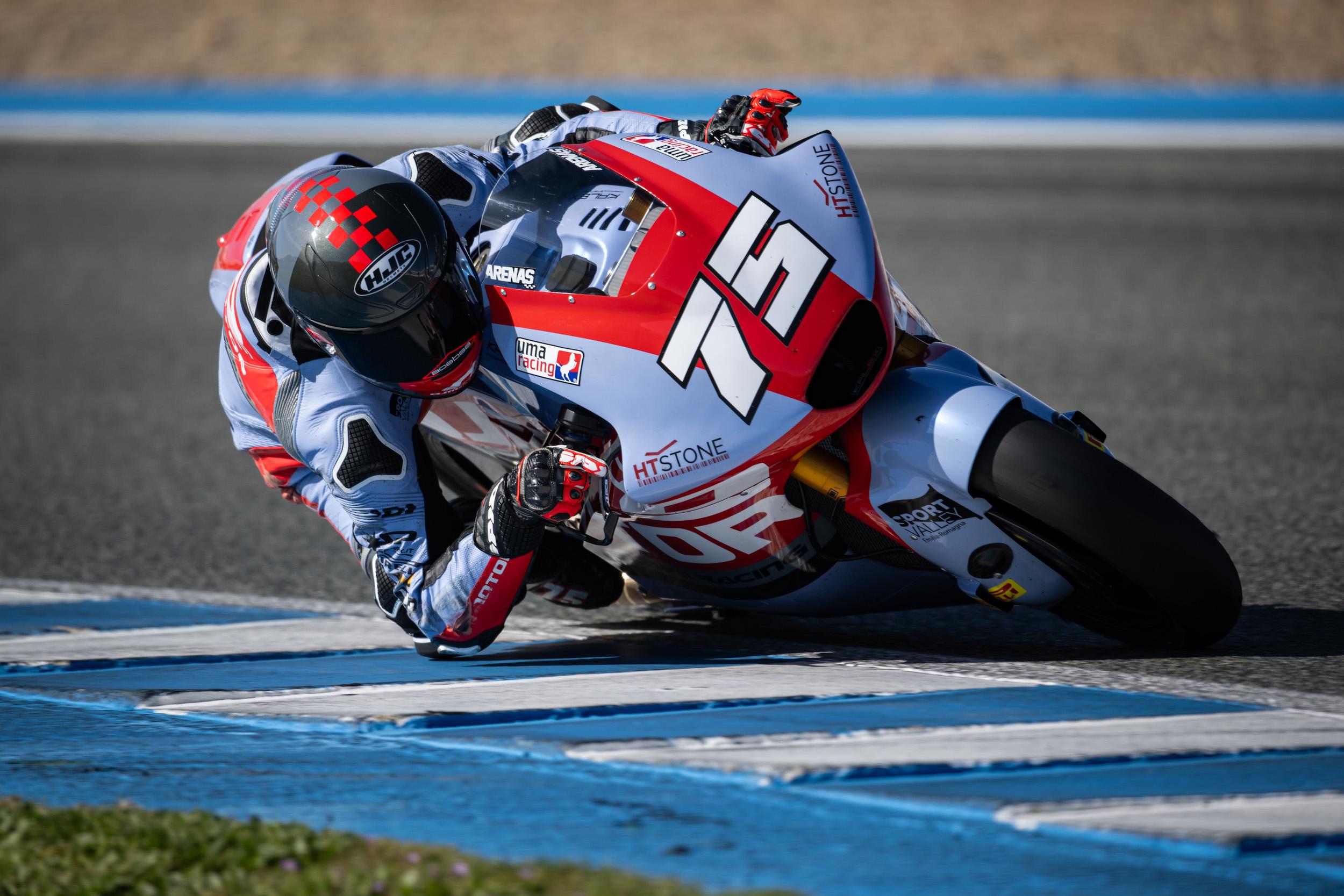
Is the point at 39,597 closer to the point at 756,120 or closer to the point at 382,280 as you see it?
the point at 382,280

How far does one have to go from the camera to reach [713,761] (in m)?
2.73

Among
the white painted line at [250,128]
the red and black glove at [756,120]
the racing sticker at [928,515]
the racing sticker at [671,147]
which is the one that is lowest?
the white painted line at [250,128]

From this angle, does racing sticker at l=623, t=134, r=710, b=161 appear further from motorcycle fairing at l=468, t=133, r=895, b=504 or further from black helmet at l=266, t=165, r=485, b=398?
black helmet at l=266, t=165, r=485, b=398

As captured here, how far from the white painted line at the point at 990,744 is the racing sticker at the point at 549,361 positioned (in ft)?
2.75

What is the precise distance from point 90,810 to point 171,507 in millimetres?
3139

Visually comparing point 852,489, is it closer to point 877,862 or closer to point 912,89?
point 877,862

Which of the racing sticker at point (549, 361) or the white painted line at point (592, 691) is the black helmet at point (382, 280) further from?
the white painted line at point (592, 691)

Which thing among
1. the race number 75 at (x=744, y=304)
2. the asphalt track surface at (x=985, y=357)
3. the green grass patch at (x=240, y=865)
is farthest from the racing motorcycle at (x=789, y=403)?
the green grass patch at (x=240, y=865)

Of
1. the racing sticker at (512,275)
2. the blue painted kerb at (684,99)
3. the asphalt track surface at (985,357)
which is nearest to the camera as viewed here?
the racing sticker at (512,275)

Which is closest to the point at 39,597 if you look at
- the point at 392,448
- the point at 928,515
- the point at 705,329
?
the point at 392,448

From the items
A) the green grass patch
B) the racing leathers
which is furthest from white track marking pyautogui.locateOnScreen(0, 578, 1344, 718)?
the green grass patch

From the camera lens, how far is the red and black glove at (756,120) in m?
3.78

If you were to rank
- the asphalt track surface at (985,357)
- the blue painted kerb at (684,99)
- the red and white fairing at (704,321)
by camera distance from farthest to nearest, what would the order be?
1. the blue painted kerb at (684,99)
2. the asphalt track surface at (985,357)
3. the red and white fairing at (704,321)

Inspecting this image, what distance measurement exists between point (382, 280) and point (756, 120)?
108cm
